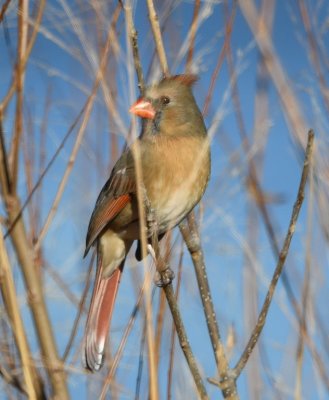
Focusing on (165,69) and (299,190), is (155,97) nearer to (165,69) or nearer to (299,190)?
(165,69)

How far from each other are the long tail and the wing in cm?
17

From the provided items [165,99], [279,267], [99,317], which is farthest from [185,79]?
[279,267]

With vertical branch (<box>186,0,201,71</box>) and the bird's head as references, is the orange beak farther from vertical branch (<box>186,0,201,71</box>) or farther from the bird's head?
vertical branch (<box>186,0,201,71</box>)

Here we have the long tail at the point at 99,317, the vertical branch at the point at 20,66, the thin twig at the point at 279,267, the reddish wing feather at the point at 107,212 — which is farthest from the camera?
the reddish wing feather at the point at 107,212

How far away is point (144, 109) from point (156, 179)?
20 centimetres

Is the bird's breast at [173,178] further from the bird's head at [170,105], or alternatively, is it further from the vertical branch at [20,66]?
the vertical branch at [20,66]

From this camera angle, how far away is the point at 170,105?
6.70 ft

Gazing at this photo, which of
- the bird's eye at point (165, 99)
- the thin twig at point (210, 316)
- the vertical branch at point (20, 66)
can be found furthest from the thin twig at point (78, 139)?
the bird's eye at point (165, 99)

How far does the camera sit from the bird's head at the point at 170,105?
1972 mm

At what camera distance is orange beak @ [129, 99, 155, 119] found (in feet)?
6.26

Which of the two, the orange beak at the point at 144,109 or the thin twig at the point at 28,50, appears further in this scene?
the orange beak at the point at 144,109

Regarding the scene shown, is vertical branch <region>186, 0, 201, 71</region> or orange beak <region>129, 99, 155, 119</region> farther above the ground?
vertical branch <region>186, 0, 201, 71</region>

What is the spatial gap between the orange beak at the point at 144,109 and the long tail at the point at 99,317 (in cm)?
47

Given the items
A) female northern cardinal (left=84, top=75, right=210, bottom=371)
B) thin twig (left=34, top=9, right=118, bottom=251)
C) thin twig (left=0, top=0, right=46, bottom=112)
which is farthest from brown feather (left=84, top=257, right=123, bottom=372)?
thin twig (left=0, top=0, right=46, bottom=112)
